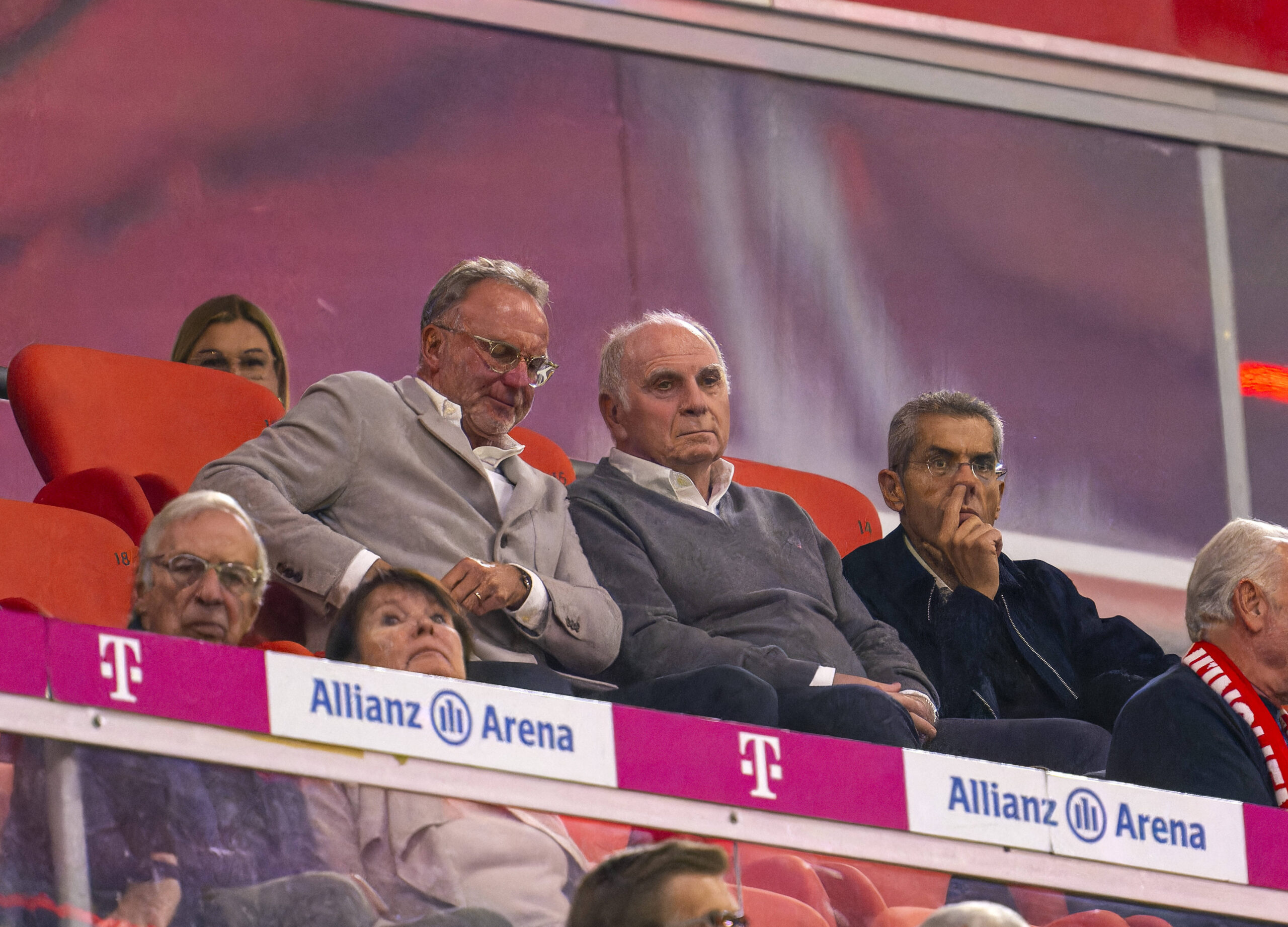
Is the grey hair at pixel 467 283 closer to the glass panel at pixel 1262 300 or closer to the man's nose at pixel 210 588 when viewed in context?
the man's nose at pixel 210 588

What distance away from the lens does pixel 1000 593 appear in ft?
10.5

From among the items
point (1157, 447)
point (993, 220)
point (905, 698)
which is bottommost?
point (905, 698)

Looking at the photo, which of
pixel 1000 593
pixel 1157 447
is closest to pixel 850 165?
pixel 1157 447

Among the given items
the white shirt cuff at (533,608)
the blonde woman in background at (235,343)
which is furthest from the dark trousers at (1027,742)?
the blonde woman in background at (235,343)

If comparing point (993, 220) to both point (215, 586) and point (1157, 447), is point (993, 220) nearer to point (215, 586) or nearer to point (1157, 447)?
point (1157, 447)

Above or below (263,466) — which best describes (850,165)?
above

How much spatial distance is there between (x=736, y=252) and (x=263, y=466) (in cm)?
243

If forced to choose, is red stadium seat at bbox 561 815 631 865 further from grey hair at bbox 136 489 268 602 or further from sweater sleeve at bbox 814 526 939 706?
sweater sleeve at bbox 814 526 939 706

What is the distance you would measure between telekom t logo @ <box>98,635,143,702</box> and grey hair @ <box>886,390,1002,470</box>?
1.69 m

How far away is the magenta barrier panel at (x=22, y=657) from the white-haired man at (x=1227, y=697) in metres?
1.35

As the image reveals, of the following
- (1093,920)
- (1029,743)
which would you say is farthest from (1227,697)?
(1093,920)

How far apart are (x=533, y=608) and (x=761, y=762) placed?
0.57 meters

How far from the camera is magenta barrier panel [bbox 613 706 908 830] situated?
6.69ft

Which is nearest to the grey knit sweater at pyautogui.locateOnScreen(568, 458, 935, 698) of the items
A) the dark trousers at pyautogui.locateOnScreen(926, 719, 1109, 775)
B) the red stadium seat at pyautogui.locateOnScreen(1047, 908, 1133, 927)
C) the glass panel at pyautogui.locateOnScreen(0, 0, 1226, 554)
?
the dark trousers at pyautogui.locateOnScreen(926, 719, 1109, 775)
